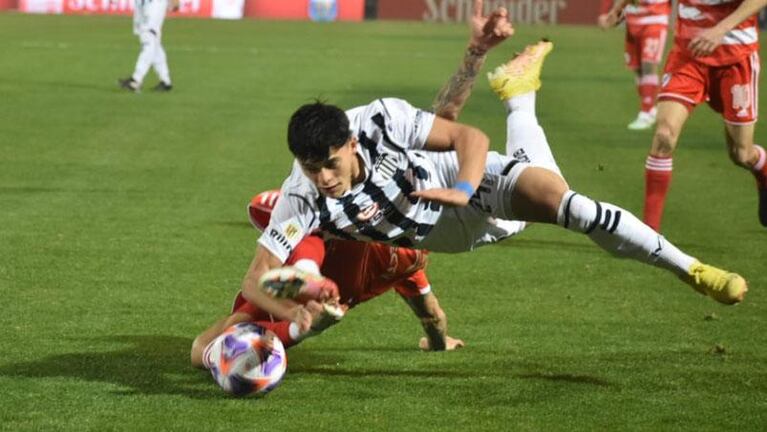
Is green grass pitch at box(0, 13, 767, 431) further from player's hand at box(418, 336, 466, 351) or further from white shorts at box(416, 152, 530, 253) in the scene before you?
white shorts at box(416, 152, 530, 253)

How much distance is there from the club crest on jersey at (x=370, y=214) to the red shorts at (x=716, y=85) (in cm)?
441

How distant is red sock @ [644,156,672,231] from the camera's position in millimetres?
11383

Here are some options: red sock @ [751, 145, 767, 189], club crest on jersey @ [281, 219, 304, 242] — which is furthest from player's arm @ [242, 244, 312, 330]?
red sock @ [751, 145, 767, 189]

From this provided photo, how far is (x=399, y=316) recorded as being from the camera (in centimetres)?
912

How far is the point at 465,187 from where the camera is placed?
669cm

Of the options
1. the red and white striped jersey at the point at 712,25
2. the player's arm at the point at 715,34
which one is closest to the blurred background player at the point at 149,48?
the red and white striped jersey at the point at 712,25

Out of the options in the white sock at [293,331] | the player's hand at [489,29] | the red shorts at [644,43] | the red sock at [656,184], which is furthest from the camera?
the red shorts at [644,43]

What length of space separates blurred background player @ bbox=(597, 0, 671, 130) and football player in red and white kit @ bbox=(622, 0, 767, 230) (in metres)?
8.66

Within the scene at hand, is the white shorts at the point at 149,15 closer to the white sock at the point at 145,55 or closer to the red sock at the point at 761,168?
the white sock at the point at 145,55

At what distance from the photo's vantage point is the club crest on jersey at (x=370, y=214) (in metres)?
7.00

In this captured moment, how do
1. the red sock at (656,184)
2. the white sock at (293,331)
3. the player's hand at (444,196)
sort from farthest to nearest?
the red sock at (656,184) → the white sock at (293,331) → the player's hand at (444,196)

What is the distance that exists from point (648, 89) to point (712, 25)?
357 inches

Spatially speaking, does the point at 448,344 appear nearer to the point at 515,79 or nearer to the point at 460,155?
the point at 515,79

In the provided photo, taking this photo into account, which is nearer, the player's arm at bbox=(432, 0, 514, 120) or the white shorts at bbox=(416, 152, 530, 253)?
the white shorts at bbox=(416, 152, 530, 253)
